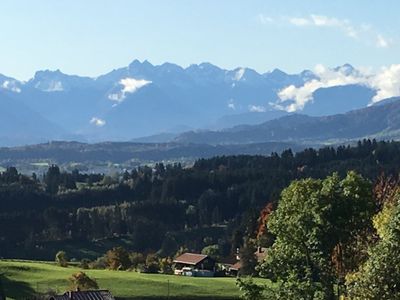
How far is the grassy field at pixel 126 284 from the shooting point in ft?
267

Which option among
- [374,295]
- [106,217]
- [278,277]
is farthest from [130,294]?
[106,217]

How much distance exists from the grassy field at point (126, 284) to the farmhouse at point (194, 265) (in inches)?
773

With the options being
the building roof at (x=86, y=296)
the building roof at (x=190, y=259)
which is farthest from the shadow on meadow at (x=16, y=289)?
the building roof at (x=190, y=259)

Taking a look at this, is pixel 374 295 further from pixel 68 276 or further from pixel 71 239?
pixel 71 239

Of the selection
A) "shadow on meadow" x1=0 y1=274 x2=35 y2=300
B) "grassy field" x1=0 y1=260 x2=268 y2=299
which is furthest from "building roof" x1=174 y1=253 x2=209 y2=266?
"shadow on meadow" x1=0 y1=274 x2=35 y2=300

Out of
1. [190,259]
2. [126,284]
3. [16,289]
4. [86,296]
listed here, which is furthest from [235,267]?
[86,296]

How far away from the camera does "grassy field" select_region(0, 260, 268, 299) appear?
81.4 meters

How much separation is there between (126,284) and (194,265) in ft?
107

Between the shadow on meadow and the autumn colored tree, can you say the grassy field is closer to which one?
the shadow on meadow

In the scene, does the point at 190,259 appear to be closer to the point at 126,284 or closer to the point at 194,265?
the point at 194,265

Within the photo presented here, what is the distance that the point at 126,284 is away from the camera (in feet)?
282

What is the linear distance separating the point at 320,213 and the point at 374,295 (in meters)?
13.6

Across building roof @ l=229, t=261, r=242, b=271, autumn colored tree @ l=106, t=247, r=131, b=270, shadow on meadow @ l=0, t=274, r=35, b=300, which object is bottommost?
building roof @ l=229, t=261, r=242, b=271

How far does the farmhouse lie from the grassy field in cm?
1964
